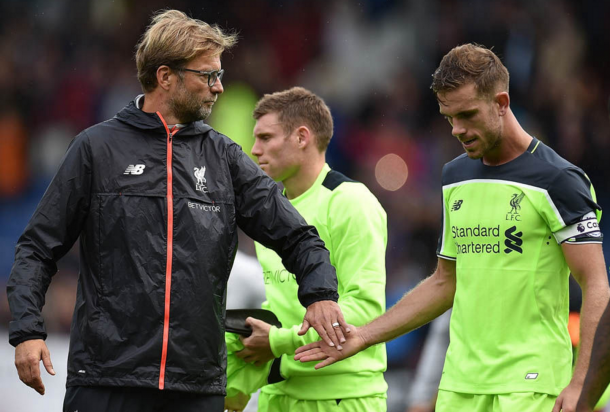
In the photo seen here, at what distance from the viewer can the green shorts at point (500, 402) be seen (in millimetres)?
3656

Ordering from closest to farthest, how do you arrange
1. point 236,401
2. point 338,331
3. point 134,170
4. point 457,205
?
point 134,170
point 338,331
point 457,205
point 236,401

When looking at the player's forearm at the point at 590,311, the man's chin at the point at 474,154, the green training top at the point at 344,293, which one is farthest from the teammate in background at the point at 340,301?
the player's forearm at the point at 590,311

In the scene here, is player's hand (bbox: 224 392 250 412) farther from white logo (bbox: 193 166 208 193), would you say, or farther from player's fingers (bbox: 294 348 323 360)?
white logo (bbox: 193 166 208 193)

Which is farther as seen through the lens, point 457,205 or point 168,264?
point 457,205

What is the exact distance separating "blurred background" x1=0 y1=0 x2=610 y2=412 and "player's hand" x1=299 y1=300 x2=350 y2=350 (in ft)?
15.2

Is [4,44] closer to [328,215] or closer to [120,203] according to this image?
[328,215]

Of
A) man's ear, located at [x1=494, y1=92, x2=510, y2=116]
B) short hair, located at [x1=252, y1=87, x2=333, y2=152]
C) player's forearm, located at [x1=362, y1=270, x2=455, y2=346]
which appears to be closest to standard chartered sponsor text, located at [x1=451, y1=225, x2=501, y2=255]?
player's forearm, located at [x1=362, y1=270, x2=455, y2=346]

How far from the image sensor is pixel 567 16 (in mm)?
9750

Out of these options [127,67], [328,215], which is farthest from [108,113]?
[328,215]

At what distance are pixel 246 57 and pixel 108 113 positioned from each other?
59.1 inches

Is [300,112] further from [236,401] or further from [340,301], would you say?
[236,401]

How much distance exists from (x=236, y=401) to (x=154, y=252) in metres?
1.49

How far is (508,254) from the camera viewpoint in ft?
12.4

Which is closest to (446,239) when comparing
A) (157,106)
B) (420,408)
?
(157,106)
